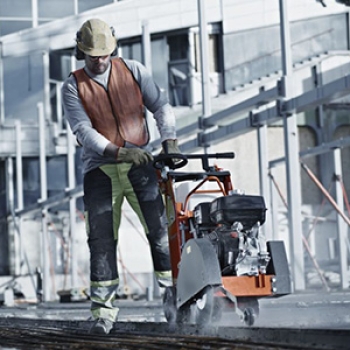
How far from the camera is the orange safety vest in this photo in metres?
6.65

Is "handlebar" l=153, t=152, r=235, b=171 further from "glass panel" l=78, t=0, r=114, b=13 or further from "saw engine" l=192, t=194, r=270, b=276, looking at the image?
"glass panel" l=78, t=0, r=114, b=13

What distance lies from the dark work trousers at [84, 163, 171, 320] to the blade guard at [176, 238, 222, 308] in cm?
58

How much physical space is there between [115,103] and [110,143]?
0.30m

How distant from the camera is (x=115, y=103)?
6.65 metres

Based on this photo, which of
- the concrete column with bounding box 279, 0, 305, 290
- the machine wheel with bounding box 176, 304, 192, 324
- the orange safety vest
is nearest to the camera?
the machine wheel with bounding box 176, 304, 192, 324

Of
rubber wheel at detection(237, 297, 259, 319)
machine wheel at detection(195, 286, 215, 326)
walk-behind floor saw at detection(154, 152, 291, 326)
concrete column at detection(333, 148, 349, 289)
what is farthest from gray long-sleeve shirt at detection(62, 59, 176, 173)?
concrete column at detection(333, 148, 349, 289)

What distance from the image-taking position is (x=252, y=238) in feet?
18.9

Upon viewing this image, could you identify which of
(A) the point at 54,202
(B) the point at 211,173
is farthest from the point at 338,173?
(B) the point at 211,173

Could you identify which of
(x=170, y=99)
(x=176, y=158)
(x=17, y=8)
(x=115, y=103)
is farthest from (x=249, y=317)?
(x=17, y=8)

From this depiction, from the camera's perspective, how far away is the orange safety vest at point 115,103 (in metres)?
6.65

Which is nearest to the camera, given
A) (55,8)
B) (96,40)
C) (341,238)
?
(96,40)

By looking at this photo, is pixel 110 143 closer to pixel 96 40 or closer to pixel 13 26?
pixel 96 40

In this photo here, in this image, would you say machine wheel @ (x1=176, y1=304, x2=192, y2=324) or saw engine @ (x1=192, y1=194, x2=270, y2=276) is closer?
saw engine @ (x1=192, y1=194, x2=270, y2=276)

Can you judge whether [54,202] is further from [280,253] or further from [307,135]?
[280,253]
